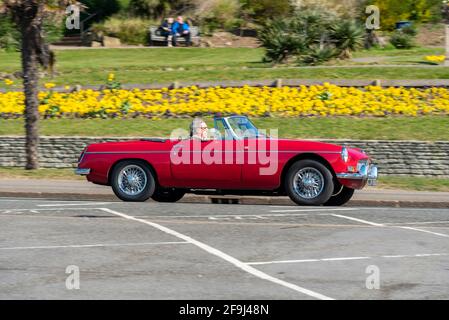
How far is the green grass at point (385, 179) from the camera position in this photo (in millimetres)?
19656

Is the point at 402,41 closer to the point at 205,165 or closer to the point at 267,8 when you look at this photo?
the point at 267,8

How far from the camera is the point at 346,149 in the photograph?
641 inches

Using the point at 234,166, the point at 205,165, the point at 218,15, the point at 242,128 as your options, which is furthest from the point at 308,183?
the point at 218,15

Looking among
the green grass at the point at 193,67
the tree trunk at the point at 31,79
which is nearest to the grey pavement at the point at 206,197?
the tree trunk at the point at 31,79

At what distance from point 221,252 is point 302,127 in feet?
40.6

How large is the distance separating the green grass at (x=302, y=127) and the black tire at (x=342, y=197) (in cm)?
543

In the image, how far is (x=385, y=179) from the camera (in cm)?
2067

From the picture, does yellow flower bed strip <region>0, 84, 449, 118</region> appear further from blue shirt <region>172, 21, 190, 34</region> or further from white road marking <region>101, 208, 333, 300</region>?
blue shirt <region>172, 21, 190, 34</region>

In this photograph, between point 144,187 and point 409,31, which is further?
point 409,31

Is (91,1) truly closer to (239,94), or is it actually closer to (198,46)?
(198,46)

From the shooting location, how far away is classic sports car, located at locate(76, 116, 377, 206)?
1611cm

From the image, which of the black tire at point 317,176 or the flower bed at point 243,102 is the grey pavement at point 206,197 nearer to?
the black tire at point 317,176

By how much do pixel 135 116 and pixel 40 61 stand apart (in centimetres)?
648

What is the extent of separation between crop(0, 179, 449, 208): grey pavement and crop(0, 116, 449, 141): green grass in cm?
334
